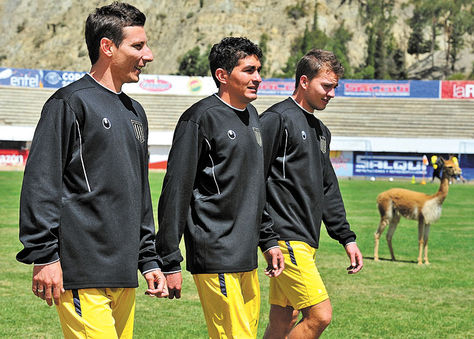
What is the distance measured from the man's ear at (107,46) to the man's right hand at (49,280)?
1.12 metres

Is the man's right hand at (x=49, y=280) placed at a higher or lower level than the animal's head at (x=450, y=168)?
higher

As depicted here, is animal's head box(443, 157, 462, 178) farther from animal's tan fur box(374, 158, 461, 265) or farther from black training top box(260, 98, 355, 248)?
black training top box(260, 98, 355, 248)

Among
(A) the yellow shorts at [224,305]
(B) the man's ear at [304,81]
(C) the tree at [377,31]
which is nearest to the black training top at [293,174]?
(B) the man's ear at [304,81]

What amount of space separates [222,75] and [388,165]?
5166cm

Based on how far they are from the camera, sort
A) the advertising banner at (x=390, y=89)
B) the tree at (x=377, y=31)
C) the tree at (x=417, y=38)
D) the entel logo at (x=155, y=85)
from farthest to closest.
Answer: the tree at (x=417, y=38), the tree at (x=377, y=31), the entel logo at (x=155, y=85), the advertising banner at (x=390, y=89)

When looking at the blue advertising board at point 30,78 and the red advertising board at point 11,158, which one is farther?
the blue advertising board at point 30,78

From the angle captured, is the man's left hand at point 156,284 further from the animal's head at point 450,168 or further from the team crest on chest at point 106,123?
the animal's head at point 450,168

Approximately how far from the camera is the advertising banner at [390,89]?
220 feet

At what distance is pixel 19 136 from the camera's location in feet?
181

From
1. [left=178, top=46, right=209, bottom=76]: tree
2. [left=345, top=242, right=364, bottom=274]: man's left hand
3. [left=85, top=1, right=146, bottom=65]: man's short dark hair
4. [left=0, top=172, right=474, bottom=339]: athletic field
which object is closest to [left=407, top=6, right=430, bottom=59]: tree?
[left=178, top=46, right=209, bottom=76]: tree

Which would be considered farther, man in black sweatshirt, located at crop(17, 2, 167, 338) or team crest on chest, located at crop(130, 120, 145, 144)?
team crest on chest, located at crop(130, 120, 145, 144)

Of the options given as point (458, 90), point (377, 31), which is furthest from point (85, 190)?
point (377, 31)

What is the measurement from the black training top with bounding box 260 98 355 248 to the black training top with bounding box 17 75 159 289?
1782mm

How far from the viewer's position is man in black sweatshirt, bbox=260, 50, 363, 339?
17.8 ft
